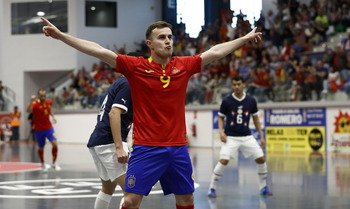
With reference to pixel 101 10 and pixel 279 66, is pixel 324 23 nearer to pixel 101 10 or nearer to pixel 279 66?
pixel 279 66

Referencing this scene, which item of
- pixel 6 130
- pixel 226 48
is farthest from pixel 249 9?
pixel 226 48

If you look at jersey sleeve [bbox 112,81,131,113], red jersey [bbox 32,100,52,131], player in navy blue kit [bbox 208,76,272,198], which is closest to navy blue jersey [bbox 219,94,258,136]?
player in navy blue kit [bbox 208,76,272,198]

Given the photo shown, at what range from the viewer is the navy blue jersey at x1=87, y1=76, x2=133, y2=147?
7.66 metres

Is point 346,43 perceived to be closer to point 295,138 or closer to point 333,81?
point 333,81

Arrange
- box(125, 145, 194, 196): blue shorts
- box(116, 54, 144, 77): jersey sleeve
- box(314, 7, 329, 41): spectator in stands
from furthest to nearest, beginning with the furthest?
box(314, 7, 329, 41): spectator in stands, box(116, 54, 144, 77): jersey sleeve, box(125, 145, 194, 196): blue shorts

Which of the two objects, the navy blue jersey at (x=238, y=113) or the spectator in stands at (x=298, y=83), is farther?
the spectator in stands at (x=298, y=83)

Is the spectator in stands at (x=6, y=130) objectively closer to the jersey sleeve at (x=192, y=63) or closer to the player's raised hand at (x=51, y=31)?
the jersey sleeve at (x=192, y=63)

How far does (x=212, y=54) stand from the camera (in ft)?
22.2

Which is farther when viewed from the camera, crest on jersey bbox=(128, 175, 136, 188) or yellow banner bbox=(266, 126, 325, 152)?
yellow banner bbox=(266, 126, 325, 152)

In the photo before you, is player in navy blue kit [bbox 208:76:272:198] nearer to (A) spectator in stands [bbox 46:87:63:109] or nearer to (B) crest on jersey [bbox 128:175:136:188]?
(B) crest on jersey [bbox 128:175:136:188]

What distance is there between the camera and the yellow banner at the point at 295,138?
81.7 ft

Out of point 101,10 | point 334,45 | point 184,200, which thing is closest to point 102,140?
point 184,200

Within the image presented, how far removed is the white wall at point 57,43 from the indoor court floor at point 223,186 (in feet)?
66.0

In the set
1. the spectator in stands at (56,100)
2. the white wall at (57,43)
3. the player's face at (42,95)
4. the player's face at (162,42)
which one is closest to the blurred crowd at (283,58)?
the spectator in stands at (56,100)
